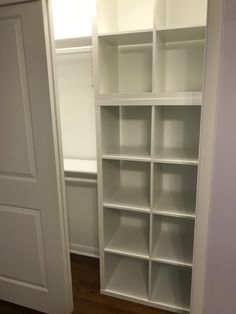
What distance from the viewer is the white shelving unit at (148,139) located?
67.1 inches

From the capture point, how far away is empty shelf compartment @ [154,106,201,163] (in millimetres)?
1915

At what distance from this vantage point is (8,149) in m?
1.59

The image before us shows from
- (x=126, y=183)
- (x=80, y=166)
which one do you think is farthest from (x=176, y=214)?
(x=80, y=166)

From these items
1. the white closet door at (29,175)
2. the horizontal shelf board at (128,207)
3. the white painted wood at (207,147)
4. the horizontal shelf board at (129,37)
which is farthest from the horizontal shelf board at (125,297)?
the horizontal shelf board at (129,37)

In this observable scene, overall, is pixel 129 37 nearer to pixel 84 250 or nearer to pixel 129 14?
pixel 129 14

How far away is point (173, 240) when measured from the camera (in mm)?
2086

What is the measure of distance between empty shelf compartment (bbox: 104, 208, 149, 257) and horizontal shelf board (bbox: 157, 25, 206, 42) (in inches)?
50.0

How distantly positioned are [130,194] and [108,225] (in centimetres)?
29

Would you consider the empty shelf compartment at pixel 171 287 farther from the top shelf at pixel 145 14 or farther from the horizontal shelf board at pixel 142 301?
the top shelf at pixel 145 14

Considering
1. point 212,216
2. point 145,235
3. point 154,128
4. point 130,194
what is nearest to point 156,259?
point 145,235

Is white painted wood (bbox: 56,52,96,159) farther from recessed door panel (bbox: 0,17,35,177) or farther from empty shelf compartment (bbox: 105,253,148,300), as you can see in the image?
empty shelf compartment (bbox: 105,253,148,300)

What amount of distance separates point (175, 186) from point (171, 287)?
78 cm

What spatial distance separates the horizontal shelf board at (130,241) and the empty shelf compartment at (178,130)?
73 cm

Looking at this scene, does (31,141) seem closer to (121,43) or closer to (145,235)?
(121,43)
